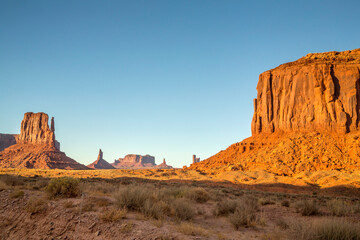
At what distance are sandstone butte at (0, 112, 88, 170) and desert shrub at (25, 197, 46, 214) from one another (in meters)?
93.2

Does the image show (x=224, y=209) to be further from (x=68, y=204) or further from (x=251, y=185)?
(x=251, y=185)

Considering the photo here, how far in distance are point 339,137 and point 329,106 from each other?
8.05 metres

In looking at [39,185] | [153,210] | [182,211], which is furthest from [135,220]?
[39,185]

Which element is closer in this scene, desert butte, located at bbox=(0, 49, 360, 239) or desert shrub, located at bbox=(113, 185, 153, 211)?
desert butte, located at bbox=(0, 49, 360, 239)

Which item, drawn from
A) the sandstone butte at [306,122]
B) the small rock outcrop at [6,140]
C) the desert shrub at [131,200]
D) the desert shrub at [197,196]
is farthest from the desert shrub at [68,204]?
the small rock outcrop at [6,140]

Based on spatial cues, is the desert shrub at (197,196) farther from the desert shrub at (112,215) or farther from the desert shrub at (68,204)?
the desert shrub at (112,215)

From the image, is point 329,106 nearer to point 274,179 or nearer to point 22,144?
point 274,179

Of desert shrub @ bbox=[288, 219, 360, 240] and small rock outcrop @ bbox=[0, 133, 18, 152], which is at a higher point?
small rock outcrop @ bbox=[0, 133, 18, 152]

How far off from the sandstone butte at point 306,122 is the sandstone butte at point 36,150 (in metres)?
63.3

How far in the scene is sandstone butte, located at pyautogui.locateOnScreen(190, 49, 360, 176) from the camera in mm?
47531

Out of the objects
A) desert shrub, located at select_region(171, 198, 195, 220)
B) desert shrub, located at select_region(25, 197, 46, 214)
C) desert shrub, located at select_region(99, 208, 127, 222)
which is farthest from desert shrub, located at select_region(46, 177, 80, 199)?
desert shrub, located at select_region(171, 198, 195, 220)

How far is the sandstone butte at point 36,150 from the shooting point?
317 ft

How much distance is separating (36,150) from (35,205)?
391 feet

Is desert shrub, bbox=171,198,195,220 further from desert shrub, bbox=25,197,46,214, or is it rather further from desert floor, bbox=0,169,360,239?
desert shrub, bbox=25,197,46,214
